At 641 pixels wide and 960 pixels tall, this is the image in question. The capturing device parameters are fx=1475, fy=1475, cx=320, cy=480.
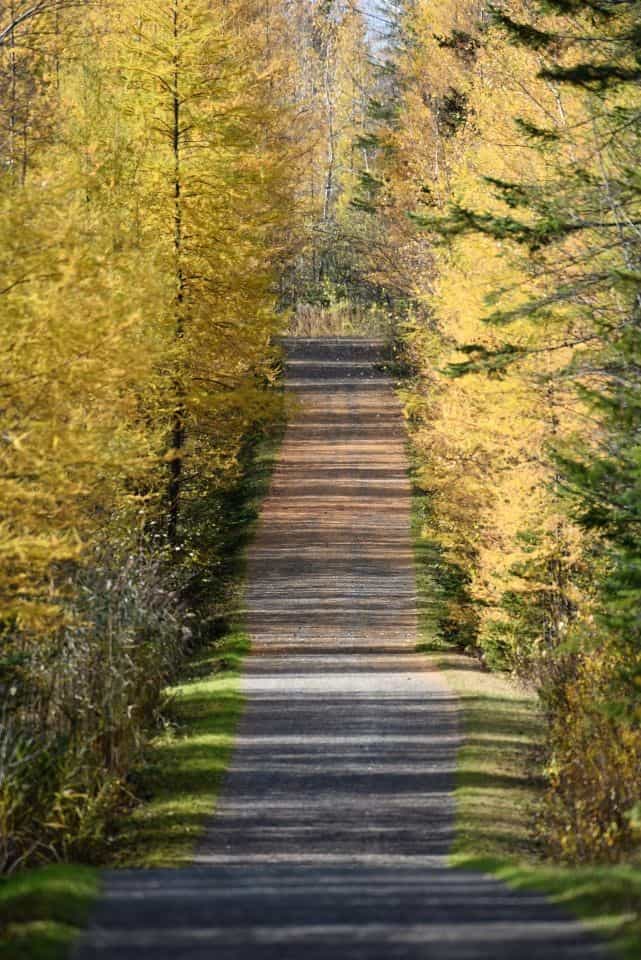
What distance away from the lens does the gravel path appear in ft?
22.3

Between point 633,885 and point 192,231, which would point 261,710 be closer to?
point 192,231

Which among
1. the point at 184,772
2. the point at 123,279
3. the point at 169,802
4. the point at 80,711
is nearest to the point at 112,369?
the point at 123,279

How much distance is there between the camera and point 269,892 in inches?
328

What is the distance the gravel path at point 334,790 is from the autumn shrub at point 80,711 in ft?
3.92

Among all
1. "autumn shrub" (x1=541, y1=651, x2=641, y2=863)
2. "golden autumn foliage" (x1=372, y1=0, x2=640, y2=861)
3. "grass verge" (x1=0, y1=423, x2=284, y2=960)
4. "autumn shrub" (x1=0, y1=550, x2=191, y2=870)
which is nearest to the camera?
"grass verge" (x1=0, y1=423, x2=284, y2=960)

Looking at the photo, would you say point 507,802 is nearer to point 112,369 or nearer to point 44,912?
point 112,369

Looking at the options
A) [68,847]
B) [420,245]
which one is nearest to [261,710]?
[68,847]

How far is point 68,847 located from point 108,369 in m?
4.33

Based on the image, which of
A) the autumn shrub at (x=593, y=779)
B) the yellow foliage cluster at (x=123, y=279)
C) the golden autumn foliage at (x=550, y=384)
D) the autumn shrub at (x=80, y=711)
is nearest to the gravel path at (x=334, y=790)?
the autumn shrub at (x=593, y=779)

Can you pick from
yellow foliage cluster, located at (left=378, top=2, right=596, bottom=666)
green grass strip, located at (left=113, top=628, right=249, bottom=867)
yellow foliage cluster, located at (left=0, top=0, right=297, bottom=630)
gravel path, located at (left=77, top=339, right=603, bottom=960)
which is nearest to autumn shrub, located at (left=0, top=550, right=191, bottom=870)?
green grass strip, located at (left=113, top=628, right=249, bottom=867)

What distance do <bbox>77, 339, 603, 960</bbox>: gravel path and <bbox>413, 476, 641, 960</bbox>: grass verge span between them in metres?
0.19

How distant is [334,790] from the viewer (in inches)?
590

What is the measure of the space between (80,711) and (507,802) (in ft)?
14.5

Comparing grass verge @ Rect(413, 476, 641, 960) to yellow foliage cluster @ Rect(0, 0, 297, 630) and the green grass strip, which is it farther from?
yellow foliage cluster @ Rect(0, 0, 297, 630)
